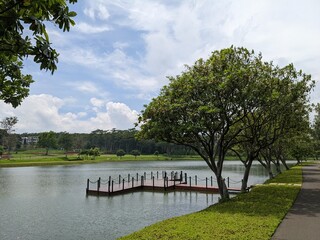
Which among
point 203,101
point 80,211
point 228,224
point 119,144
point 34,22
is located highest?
point 119,144

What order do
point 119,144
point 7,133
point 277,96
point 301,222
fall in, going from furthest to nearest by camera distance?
point 119,144 < point 7,133 < point 277,96 < point 301,222

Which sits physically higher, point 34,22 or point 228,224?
point 34,22

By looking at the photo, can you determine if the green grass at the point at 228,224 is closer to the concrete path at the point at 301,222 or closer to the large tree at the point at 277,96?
the concrete path at the point at 301,222

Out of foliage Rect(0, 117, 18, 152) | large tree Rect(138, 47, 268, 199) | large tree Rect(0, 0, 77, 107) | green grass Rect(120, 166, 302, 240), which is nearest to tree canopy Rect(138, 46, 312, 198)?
large tree Rect(138, 47, 268, 199)

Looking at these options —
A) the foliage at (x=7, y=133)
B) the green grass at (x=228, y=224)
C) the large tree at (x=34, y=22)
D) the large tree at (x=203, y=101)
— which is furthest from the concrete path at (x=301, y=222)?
the foliage at (x=7, y=133)

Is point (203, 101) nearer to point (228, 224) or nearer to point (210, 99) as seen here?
point (210, 99)

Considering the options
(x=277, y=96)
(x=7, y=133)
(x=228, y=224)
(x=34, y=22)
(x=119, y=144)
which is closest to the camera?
(x=34, y=22)

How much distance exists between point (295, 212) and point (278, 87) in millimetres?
10262

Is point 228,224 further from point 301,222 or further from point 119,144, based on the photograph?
point 119,144

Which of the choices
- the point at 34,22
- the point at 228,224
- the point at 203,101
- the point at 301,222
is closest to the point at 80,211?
the point at 203,101

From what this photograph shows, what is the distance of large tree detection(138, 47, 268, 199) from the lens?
60.5 feet

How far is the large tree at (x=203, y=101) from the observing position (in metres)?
18.5

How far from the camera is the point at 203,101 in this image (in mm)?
19281

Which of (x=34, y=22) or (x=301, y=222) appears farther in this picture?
(x=301, y=222)
